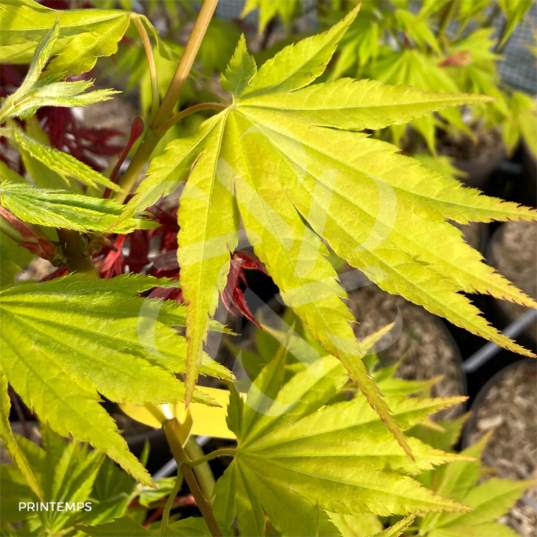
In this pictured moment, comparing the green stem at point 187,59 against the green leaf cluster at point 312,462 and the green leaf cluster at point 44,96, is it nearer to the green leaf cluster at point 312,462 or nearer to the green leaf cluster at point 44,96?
the green leaf cluster at point 44,96

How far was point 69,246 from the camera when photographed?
41 centimetres

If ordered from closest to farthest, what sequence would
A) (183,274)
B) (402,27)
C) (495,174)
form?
1. (183,274)
2. (402,27)
3. (495,174)

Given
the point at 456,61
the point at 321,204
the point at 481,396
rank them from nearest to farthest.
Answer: the point at 321,204
the point at 456,61
the point at 481,396

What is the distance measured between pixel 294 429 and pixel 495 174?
1616 millimetres

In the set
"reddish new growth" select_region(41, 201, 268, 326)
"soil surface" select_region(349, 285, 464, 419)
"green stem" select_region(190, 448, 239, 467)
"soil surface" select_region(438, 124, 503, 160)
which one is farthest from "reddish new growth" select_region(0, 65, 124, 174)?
"soil surface" select_region(438, 124, 503, 160)

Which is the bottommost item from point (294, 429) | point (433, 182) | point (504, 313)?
point (504, 313)

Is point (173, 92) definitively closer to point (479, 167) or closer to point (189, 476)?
point (189, 476)

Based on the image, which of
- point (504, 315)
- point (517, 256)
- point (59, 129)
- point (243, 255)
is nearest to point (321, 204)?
point (243, 255)

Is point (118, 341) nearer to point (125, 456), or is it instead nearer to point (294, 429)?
point (125, 456)

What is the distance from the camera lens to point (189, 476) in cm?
43

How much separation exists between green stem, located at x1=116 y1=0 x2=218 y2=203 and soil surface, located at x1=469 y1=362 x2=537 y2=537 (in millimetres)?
1042

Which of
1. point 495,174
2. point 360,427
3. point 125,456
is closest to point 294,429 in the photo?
point 360,427

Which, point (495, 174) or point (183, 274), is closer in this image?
point (183, 274)

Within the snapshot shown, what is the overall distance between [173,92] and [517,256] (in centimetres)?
145
